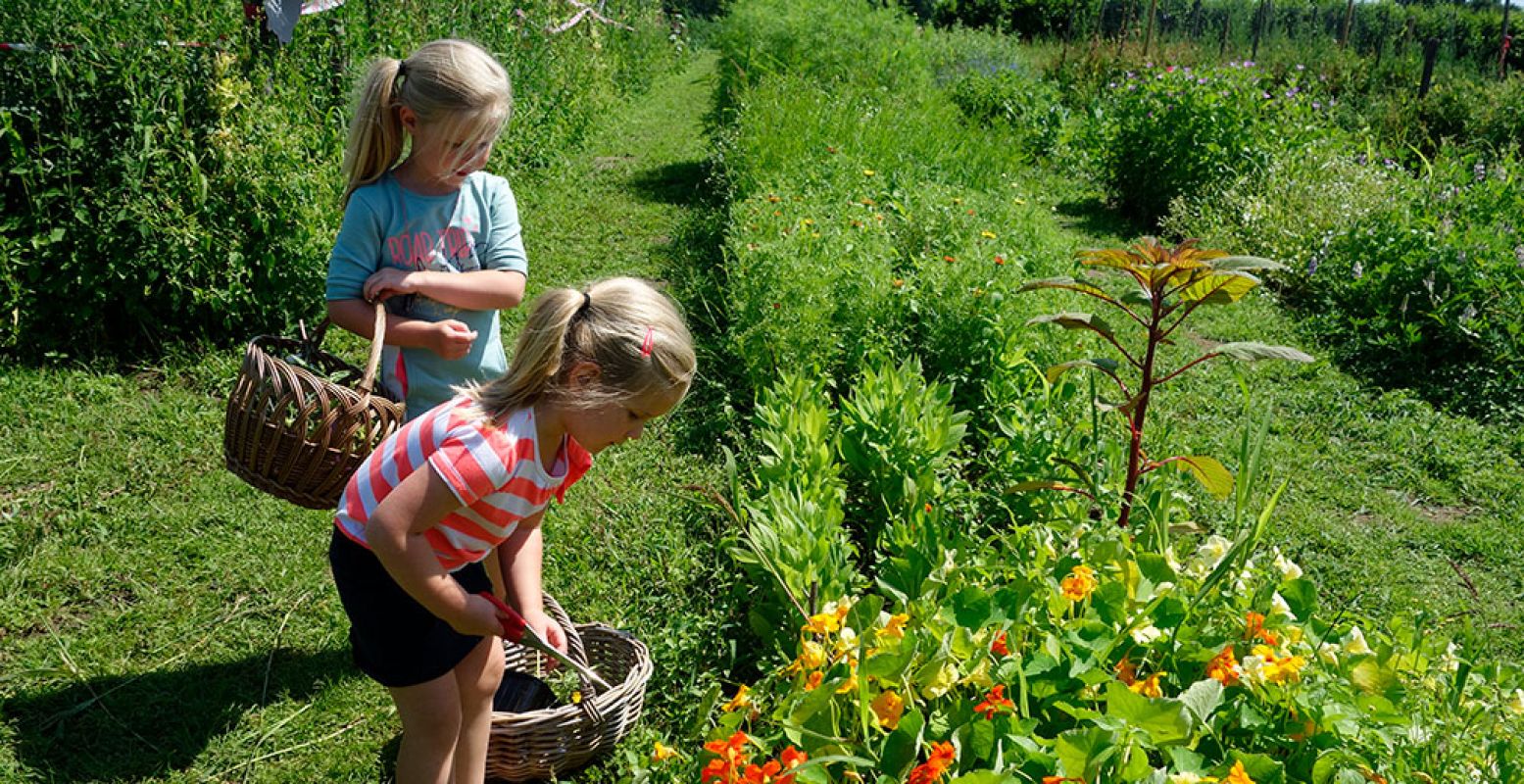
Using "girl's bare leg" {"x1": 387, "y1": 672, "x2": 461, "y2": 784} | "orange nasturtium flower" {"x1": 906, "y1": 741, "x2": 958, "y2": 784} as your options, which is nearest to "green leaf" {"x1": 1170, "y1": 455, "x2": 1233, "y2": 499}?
"orange nasturtium flower" {"x1": 906, "y1": 741, "x2": 958, "y2": 784}

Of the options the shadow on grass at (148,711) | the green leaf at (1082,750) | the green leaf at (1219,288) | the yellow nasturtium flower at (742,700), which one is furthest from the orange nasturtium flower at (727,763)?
the shadow on grass at (148,711)

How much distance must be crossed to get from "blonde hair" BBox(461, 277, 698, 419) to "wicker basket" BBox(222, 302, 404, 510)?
562 mm

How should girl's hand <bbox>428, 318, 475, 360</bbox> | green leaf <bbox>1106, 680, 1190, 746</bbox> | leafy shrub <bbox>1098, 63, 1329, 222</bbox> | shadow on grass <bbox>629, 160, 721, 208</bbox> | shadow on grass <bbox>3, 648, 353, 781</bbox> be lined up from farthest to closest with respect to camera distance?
shadow on grass <bbox>629, 160, 721, 208</bbox>, leafy shrub <bbox>1098, 63, 1329, 222</bbox>, shadow on grass <bbox>3, 648, 353, 781</bbox>, girl's hand <bbox>428, 318, 475, 360</bbox>, green leaf <bbox>1106, 680, 1190, 746</bbox>

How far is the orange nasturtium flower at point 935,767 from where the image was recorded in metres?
1.71

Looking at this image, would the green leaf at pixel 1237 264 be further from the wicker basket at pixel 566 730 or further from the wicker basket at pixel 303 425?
the wicker basket at pixel 303 425

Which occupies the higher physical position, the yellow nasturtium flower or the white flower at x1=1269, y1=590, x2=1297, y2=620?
the white flower at x1=1269, y1=590, x2=1297, y2=620

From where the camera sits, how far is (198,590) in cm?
337

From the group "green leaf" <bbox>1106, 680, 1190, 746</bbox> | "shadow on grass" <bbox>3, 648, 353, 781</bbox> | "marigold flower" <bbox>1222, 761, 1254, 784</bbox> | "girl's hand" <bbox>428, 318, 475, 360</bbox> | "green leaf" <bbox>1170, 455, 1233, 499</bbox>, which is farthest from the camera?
"shadow on grass" <bbox>3, 648, 353, 781</bbox>

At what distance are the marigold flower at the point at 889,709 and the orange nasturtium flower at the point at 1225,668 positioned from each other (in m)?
0.55

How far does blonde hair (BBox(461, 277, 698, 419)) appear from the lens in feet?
6.24

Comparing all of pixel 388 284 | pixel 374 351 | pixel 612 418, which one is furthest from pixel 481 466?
pixel 388 284

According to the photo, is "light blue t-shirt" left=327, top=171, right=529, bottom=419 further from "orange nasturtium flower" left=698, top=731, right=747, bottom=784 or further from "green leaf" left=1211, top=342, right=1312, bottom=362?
"green leaf" left=1211, top=342, right=1312, bottom=362

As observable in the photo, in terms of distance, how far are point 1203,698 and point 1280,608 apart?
1.63ft

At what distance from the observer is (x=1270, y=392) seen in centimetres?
516
